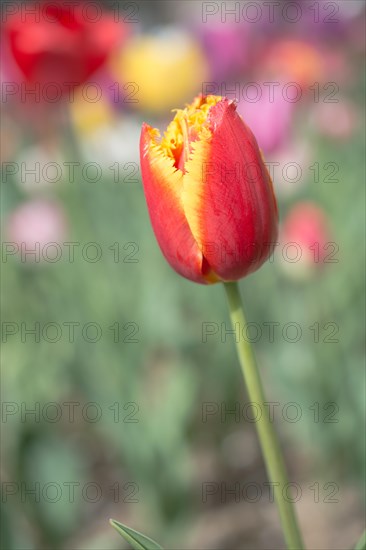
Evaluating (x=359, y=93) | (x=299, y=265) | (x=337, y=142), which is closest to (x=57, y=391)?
(x=299, y=265)

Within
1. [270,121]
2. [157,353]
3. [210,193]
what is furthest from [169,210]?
[157,353]

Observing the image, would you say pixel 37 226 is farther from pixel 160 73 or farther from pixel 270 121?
pixel 160 73

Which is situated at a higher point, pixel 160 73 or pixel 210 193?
pixel 160 73

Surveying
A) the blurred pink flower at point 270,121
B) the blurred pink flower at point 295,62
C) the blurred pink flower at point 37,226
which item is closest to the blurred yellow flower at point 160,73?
the blurred pink flower at point 295,62

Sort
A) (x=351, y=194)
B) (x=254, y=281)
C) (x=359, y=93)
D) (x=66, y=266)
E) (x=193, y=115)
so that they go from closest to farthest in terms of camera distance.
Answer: (x=193, y=115)
(x=254, y=281)
(x=66, y=266)
(x=351, y=194)
(x=359, y=93)

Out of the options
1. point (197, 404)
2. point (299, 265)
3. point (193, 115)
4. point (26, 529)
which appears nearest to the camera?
point (193, 115)

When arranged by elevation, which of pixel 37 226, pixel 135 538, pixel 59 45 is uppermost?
pixel 59 45

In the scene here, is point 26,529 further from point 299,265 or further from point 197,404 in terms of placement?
point 299,265
